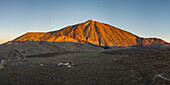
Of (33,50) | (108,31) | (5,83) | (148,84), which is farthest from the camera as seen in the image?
(108,31)

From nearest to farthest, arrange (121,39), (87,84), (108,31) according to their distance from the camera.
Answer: (87,84)
(121,39)
(108,31)

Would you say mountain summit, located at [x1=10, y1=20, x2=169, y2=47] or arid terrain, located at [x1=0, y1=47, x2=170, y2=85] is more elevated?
mountain summit, located at [x1=10, y1=20, x2=169, y2=47]

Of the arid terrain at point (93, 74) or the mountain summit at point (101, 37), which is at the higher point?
the mountain summit at point (101, 37)

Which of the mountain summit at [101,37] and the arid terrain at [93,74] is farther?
the mountain summit at [101,37]

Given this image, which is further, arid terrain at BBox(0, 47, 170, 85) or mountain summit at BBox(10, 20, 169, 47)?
mountain summit at BBox(10, 20, 169, 47)

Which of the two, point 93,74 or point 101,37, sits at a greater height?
point 101,37

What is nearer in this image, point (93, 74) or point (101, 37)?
point (93, 74)

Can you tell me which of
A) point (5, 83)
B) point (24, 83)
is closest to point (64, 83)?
point (24, 83)

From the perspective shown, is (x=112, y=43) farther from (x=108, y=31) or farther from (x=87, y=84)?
(x=87, y=84)

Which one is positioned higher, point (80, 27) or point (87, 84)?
point (80, 27)

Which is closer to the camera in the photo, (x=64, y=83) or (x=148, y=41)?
(x=64, y=83)
